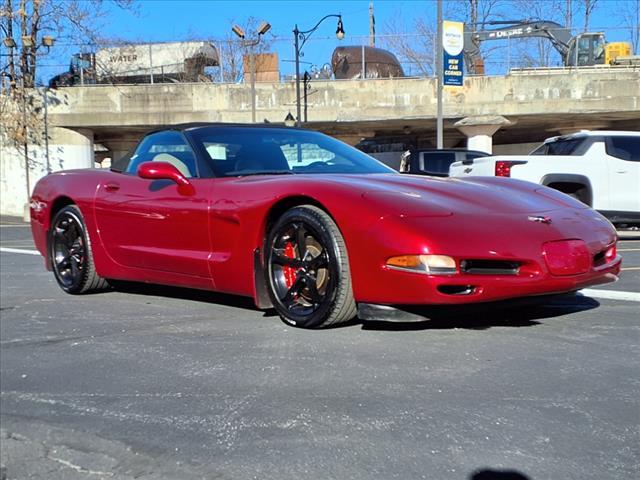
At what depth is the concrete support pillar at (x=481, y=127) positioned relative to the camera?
75.3 ft

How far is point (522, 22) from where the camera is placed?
29297 millimetres

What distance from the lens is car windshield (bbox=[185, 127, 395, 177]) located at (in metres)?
4.43

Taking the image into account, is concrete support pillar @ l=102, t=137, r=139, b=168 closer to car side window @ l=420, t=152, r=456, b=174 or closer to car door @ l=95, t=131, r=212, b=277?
car side window @ l=420, t=152, r=456, b=174

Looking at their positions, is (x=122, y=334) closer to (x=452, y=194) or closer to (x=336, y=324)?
(x=336, y=324)

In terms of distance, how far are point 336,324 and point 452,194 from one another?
3.41 ft

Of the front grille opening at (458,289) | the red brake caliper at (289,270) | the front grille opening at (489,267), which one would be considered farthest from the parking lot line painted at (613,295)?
the red brake caliper at (289,270)

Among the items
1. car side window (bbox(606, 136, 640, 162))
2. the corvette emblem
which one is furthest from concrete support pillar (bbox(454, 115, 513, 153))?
the corvette emblem

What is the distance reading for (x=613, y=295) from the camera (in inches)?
191

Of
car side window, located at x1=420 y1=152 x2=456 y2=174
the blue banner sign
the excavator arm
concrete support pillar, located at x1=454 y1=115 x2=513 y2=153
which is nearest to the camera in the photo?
car side window, located at x1=420 y1=152 x2=456 y2=174

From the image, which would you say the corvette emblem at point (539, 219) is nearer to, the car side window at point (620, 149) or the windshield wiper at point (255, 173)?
the windshield wiper at point (255, 173)

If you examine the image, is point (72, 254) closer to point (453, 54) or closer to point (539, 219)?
point (539, 219)

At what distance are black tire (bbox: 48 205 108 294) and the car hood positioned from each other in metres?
2.50

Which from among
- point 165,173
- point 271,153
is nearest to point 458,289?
point 271,153

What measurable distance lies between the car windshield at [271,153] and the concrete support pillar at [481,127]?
19.1 meters
